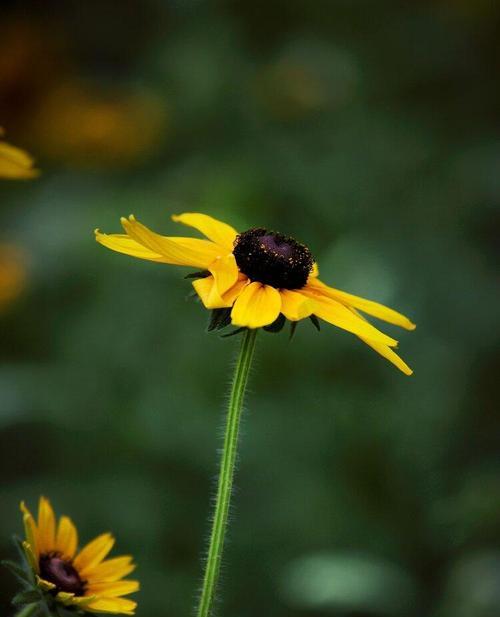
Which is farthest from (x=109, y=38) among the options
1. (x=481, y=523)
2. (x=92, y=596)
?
(x=92, y=596)

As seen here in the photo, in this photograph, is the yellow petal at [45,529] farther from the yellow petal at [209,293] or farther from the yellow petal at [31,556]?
the yellow petal at [209,293]

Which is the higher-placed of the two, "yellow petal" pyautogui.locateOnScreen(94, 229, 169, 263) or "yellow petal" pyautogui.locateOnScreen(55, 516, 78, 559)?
"yellow petal" pyautogui.locateOnScreen(94, 229, 169, 263)

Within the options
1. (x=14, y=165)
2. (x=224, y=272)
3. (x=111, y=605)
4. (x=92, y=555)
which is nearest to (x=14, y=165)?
(x=14, y=165)

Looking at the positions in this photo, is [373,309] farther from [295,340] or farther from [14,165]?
[295,340]

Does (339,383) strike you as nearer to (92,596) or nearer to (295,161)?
(295,161)

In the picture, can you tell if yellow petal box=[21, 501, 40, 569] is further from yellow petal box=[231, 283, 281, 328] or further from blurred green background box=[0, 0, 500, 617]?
blurred green background box=[0, 0, 500, 617]

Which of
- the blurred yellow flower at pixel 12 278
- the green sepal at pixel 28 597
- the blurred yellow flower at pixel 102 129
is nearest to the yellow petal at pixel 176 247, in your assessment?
the green sepal at pixel 28 597

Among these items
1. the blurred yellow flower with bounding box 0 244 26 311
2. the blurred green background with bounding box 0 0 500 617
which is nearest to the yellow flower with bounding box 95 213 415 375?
the blurred green background with bounding box 0 0 500 617
